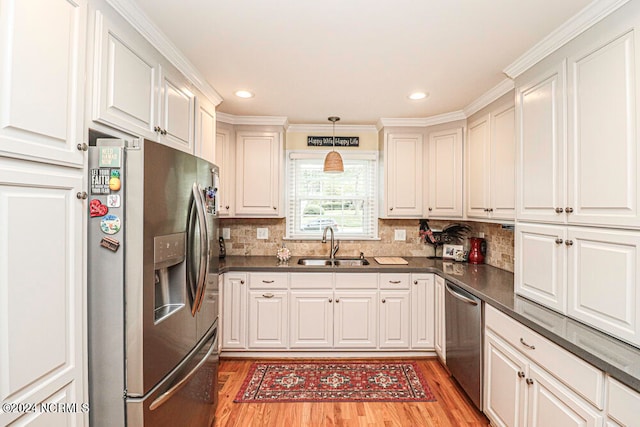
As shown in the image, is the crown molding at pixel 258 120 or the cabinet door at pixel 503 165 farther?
the crown molding at pixel 258 120

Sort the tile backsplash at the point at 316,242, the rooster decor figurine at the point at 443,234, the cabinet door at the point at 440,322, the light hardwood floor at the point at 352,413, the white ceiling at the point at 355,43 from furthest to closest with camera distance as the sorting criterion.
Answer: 1. the tile backsplash at the point at 316,242
2. the rooster decor figurine at the point at 443,234
3. the cabinet door at the point at 440,322
4. the light hardwood floor at the point at 352,413
5. the white ceiling at the point at 355,43

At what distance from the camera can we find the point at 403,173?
3373 mm

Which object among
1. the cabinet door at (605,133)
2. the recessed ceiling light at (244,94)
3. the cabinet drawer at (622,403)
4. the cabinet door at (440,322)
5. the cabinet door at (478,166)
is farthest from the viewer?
the cabinet door at (440,322)

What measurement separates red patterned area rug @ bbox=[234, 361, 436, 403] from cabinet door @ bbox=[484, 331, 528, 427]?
0.52m

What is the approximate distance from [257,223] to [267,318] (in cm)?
109

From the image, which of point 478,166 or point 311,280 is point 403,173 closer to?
point 478,166

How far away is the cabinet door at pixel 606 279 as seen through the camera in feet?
4.23

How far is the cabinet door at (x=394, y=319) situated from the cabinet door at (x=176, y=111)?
2156 mm

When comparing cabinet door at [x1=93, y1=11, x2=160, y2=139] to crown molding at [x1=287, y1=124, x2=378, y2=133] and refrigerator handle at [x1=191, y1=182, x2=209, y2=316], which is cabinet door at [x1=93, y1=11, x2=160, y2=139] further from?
crown molding at [x1=287, y1=124, x2=378, y2=133]

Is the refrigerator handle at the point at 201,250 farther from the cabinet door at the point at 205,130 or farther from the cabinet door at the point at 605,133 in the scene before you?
the cabinet door at the point at 605,133

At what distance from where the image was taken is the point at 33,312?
1007mm

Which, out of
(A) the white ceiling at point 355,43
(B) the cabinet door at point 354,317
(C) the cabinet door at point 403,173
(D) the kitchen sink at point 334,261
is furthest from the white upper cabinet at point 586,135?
(D) the kitchen sink at point 334,261

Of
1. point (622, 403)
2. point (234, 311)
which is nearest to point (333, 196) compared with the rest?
point (234, 311)

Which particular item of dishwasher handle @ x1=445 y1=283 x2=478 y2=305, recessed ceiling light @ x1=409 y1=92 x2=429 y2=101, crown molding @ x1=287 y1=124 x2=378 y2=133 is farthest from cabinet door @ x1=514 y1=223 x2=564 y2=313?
crown molding @ x1=287 y1=124 x2=378 y2=133
